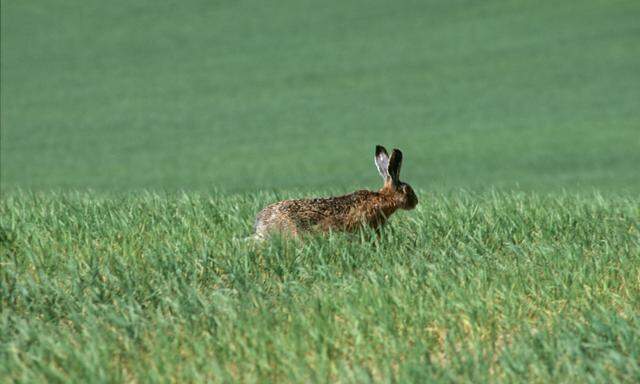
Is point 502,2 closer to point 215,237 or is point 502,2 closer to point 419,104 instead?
point 419,104

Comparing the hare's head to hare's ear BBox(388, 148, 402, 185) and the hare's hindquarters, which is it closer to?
hare's ear BBox(388, 148, 402, 185)

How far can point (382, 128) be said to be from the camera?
90.2 feet

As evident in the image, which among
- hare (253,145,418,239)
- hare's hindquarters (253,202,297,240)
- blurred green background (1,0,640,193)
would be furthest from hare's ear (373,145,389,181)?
blurred green background (1,0,640,193)

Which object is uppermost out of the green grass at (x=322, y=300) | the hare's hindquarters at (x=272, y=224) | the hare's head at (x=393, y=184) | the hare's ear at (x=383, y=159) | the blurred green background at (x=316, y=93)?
the blurred green background at (x=316, y=93)

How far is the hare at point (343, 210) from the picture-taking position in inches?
266

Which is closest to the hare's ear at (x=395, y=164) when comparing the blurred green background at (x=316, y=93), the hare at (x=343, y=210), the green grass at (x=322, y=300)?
the hare at (x=343, y=210)

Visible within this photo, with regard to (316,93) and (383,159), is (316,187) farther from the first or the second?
(316,93)

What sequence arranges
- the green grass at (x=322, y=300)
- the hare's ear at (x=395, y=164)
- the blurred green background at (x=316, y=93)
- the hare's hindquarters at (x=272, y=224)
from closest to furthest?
the green grass at (x=322, y=300) → the hare's hindquarters at (x=272, y=224) → the hare's ear at (x=395, y=164) → the blurred green background at (x=316, y=93)

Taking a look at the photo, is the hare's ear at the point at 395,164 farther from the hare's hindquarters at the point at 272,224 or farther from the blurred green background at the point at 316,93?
the blurred green background at the point at 316,93

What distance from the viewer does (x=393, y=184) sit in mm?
7359

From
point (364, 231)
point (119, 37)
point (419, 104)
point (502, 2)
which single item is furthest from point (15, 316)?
point (502, 2)

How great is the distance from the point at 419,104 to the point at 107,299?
25.2 m

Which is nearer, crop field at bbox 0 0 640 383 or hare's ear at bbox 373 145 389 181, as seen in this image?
crop field at bbox 0 0 640 383

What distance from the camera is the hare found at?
6758mm
